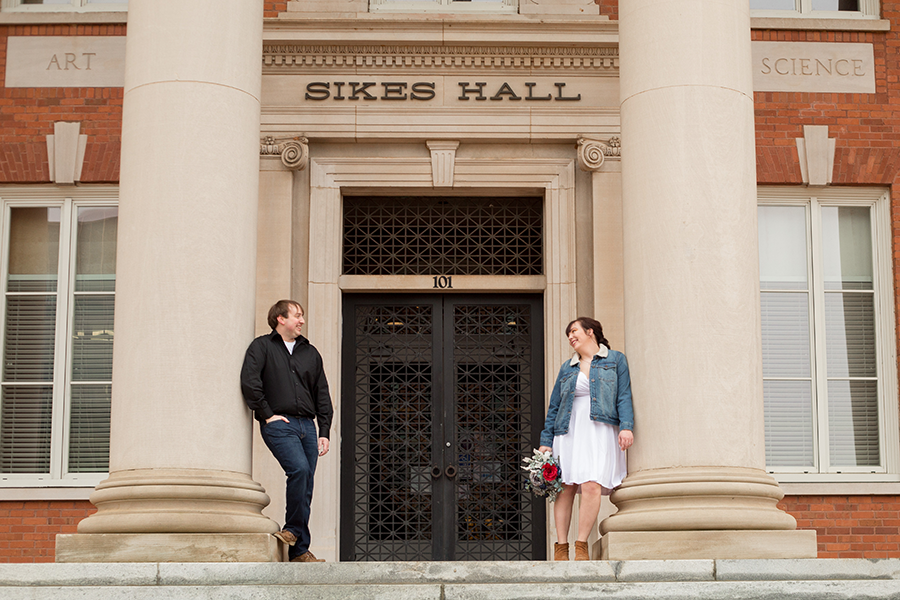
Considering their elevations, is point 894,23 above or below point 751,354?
above

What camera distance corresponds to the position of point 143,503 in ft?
25.8

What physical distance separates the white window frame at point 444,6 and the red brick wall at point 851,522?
225 inches

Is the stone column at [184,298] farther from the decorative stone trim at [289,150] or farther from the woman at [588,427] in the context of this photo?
the decorative stone trim at [289,150]

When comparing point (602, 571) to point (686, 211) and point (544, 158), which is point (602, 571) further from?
point (544, 158)

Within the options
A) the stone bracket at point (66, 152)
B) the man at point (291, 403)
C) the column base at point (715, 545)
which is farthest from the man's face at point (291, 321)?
the stone bracket at point (66, 152)

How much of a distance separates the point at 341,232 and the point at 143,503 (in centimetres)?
495

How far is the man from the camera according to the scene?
27.4 feet

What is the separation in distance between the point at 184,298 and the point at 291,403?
105 centimetres

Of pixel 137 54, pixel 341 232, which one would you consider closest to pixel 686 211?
pixel 137 54

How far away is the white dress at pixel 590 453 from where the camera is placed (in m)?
8.60

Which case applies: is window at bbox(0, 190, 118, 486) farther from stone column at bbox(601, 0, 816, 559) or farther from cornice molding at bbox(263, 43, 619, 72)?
stone column at bbox(601, 0, 816, 559)

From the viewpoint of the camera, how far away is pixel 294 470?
329 inches

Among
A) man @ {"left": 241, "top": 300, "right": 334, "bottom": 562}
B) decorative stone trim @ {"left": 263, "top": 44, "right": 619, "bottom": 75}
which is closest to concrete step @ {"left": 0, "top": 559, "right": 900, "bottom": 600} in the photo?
man @ {"left": 241, "top": 300, "right": 334, "bottom": 562}

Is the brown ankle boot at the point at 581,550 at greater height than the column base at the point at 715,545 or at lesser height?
lesser
